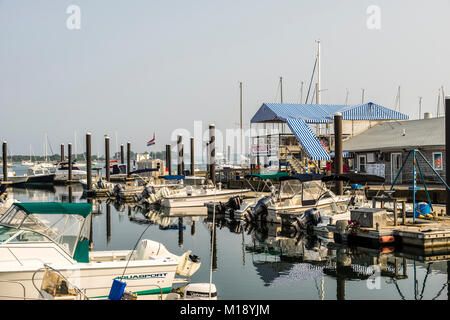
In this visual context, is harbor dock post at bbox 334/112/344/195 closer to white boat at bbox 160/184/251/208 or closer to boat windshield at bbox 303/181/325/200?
boat windshield at bbox 303/181/325/200

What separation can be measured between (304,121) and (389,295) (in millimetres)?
27154

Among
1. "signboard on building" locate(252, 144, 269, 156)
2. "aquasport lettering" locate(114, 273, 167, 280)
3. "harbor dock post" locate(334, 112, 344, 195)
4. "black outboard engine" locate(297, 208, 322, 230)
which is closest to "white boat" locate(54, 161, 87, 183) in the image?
"signboard on building" locate(252, 144, 269, 156)

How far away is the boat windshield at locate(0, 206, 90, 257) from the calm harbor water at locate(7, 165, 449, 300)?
3728 mm

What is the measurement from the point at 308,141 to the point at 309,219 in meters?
14.7

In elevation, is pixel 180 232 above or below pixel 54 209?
below

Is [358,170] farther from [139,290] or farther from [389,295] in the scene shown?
[139,290]

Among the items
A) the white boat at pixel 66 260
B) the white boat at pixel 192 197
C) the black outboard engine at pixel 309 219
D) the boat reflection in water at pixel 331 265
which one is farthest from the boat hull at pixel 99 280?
the white boat at pixel 192 197

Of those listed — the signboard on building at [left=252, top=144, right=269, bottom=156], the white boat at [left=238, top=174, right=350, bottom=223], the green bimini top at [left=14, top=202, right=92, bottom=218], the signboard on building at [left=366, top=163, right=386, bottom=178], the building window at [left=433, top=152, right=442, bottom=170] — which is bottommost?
the white boat at [left=238, top=174, right=350, bottom=223]

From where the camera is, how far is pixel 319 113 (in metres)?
41.0

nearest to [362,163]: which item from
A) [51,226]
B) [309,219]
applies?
[309,219]

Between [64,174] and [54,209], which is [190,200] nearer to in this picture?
[54,209]

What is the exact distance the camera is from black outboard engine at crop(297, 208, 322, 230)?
2217 cm

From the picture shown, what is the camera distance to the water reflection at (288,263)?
42.4ft
